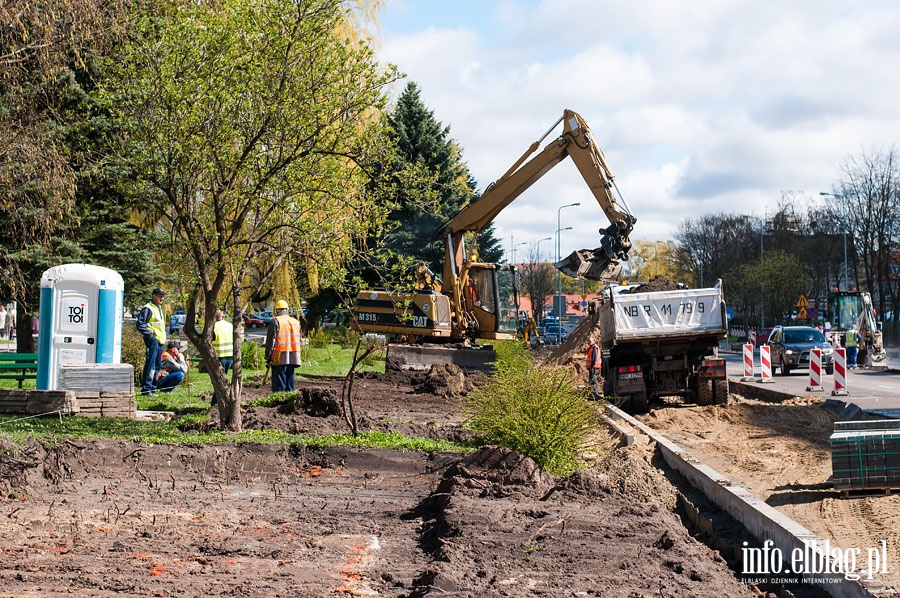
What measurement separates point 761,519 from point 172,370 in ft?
39.2

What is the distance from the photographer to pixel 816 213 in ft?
200

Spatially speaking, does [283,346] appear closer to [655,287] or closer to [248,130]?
[248,130]

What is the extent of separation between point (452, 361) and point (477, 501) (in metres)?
16.0

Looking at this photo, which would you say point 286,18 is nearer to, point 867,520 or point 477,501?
point 477,501

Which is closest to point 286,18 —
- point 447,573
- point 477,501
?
point 477,501

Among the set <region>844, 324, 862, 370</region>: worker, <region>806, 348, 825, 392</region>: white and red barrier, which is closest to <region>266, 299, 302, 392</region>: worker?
<region>806, 348, 825, 392</region>: white and red barrier

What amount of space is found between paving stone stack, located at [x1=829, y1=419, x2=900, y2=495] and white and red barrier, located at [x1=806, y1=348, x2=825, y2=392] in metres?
13.9

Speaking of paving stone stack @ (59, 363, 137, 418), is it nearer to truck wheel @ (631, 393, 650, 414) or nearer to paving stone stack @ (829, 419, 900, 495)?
paving stone stack @ (829, 419, 900, 495)

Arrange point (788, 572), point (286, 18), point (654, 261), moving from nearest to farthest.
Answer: point (788, 572) → point (286, 18) → point (654, 261)

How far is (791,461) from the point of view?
1116 cm

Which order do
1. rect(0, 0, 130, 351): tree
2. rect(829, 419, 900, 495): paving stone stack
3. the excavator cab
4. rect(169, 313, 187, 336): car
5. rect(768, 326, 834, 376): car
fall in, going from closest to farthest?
1. rect(829, 419, 900, 495): paving stone stack
2. rect(0, 0, 130, 351): tree
3. the excavator cab
4. rect(169, 313, 187, 336): car
5. rect(768, 326, 834, 376): car

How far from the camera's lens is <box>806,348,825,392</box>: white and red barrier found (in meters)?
21.8

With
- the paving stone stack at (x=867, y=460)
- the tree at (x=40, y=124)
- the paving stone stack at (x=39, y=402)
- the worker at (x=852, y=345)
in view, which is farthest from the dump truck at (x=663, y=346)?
the worker at (x=852, y=345)

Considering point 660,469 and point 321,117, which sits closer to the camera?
point 321,117
